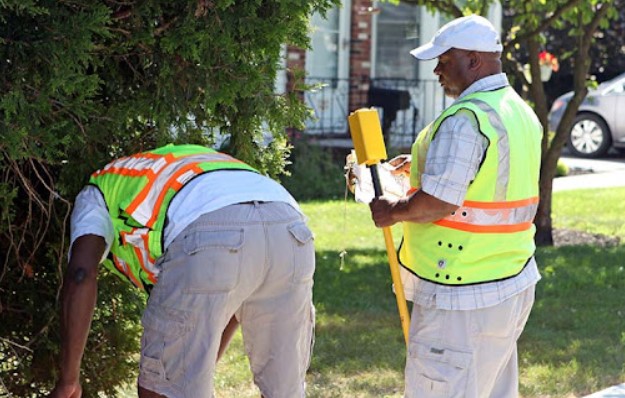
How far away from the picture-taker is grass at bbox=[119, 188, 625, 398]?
6.27m

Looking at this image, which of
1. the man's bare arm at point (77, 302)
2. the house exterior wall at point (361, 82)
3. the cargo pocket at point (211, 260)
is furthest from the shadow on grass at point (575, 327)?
the house exterior wall at point (361, 82)

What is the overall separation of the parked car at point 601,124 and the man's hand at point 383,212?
15.2 meters

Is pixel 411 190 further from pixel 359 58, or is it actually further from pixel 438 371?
pixel 359 58

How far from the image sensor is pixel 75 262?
366cm

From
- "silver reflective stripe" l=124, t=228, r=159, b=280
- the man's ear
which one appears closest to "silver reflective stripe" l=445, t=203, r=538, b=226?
the man's ear

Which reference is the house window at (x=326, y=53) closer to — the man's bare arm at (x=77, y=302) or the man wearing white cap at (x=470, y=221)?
the man wearing white cap at (x=470, y=221)

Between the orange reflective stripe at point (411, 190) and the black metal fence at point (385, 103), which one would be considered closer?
the orange reflective stripe at point (411, 190)

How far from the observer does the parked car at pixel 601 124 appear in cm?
1900

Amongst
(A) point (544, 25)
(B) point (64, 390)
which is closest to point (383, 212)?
(B) point (64, 390)

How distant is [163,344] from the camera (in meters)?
3.71

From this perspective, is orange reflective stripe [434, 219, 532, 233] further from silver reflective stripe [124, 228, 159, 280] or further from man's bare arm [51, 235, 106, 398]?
man's bare arm [51, 235, 106, 398]

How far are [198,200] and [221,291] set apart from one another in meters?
0.30

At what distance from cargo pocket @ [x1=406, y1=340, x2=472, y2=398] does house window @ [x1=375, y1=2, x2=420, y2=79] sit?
45.5ft

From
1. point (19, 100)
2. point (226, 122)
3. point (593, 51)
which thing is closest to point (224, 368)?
point (226, 122)
